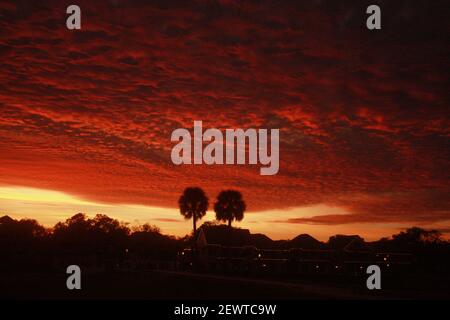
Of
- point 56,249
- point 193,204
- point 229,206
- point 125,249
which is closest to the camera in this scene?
point 56,249

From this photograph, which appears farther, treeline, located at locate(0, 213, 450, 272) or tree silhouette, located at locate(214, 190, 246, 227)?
tree silhouette, located at locate(214, 190, 246, 227)

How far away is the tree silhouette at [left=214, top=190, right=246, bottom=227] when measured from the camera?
69812mm

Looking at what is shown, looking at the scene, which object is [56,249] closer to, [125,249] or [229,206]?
[229,206]

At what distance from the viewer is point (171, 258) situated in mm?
86188

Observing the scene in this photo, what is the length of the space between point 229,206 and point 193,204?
5.81 m

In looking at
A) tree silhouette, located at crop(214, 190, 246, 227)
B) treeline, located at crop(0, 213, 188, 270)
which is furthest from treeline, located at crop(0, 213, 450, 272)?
tree silhouette, located at crop(214, 190, 246, 227)

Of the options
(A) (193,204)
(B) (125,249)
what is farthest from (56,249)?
(B) (125,249)

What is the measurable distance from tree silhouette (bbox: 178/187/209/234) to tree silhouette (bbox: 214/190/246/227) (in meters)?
A: 3.13

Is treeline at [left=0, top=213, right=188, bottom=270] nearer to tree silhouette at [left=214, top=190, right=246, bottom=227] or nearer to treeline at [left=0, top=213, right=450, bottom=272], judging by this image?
treeline at [left=0, top=213, right=450, bottom=272]

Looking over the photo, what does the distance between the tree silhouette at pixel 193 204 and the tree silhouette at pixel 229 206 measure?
313 cm

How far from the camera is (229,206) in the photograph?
230ft
